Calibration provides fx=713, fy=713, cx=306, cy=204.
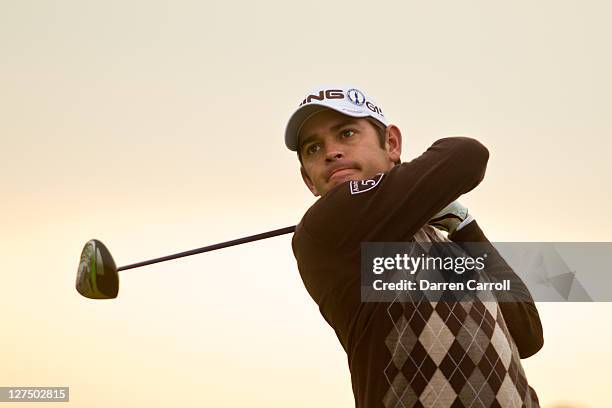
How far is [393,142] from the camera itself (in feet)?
8.54

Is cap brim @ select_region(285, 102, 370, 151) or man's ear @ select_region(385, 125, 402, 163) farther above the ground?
cap brim @ select_region(285, 102, 370, 151)

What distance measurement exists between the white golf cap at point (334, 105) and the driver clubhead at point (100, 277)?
1.14 metres

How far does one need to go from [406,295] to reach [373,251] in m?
0.16

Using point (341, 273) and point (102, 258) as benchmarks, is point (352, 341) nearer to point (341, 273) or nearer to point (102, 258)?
point (341, 273)

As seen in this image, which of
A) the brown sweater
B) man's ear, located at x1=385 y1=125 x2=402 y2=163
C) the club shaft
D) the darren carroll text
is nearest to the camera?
the brown sweater

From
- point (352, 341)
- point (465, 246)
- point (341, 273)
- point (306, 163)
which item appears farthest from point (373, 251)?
point (306, 163)

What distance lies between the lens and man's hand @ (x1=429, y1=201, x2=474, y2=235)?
2369 mm

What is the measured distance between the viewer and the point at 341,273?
2.16m

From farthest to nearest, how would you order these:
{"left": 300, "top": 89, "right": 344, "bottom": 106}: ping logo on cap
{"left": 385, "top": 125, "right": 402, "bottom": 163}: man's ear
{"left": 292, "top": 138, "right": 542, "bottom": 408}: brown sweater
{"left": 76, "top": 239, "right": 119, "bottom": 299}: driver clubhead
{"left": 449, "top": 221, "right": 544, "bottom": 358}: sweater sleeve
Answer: {"left": 76, "top": 239, "right": 119, "bottom": 299}: driver clubhead, {"left": 385, "top": 125, "right": 402, "bottom": 163}: man's ear, {"left": 300, "top": 89, "right": 344, "bottom": 106}: ping logo on cap, {"left": 449, "top": 221, "right": 544, "bottom": 358}: sweater sleeve, {"left": 292, "top": 138, "right": 542, "bottom": 408}: brown sweater

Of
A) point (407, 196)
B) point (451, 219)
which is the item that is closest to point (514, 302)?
point (451, 219)

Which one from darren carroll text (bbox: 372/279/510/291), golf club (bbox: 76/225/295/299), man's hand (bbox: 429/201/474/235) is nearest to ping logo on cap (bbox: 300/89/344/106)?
man's hand (bbox: 429/201/474/235)

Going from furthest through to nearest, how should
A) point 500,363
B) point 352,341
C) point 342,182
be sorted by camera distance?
point 342,182 < point 352,341 < point 500,363

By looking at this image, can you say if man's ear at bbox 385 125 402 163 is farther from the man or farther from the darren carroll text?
the darren carroll text

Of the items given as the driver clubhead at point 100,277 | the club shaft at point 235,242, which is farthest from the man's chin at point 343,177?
the driver clubhead at point 100,277
